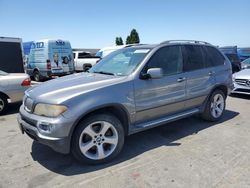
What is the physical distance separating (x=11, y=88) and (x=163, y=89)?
4343mm

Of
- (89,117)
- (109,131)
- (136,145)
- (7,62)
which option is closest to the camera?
(89,117)

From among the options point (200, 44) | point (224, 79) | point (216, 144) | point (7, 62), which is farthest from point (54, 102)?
point (7, 62)

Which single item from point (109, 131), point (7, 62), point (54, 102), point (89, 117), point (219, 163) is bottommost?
point (219, 163)

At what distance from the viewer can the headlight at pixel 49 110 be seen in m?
2.95

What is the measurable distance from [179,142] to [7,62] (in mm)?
7455

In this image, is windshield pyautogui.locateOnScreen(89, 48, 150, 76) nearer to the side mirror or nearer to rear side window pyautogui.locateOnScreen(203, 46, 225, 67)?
the side mirror

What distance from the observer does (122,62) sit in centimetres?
413

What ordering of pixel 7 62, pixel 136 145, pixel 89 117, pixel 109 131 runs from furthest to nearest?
pixel 7 62, pixel 136 145, pixel 109 131, pixel 89 117

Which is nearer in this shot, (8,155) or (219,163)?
(219,163)

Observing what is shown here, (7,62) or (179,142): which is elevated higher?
(7,62)

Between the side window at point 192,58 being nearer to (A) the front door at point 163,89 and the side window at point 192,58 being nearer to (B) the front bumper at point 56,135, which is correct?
(A) the front door at point 163,89

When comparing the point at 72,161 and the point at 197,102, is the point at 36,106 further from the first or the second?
the point at 197,102

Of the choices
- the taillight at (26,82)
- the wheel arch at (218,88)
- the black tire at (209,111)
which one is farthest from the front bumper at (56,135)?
the taillight at (26,82)

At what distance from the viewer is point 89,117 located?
317 cm
